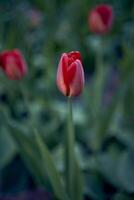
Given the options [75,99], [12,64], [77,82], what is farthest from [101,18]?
[75,99]

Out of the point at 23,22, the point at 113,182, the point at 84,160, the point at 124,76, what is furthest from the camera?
the point at 23,22

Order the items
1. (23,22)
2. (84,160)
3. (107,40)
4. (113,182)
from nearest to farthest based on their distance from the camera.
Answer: (113,182) → (84,160) → (23,22) → (107,40)

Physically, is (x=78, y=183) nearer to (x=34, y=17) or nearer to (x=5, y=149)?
(x=5, y=149)

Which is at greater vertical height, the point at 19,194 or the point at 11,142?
the point at 11,142

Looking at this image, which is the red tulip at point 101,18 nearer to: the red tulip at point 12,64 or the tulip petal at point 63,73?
the red tulip at point 12,64

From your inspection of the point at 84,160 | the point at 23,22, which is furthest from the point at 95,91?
the point at 23,22

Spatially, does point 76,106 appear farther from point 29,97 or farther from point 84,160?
point 84,160

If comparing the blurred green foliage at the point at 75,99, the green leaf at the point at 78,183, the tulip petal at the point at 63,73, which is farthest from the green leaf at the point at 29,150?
the tulip petal at the point at 63,73
